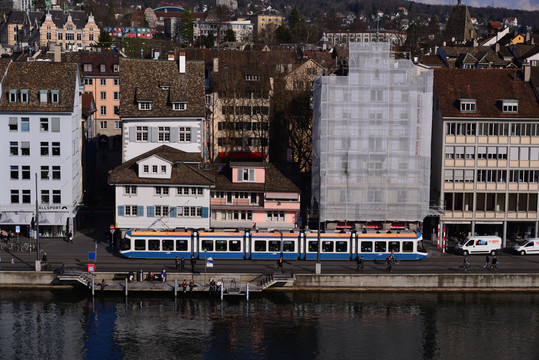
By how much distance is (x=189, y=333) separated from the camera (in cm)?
6656

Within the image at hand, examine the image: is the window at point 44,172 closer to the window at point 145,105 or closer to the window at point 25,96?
the window at point 25,96

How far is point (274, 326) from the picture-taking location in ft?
224

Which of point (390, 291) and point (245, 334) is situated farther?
point (390, 291)

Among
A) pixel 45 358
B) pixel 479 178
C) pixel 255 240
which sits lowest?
pixel 45 358

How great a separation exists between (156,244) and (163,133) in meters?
14.5

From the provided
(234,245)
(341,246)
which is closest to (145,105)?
(234,245)

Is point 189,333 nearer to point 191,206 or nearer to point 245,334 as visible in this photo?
point 245,334

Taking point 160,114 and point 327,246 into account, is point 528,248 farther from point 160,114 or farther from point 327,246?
point 160,114

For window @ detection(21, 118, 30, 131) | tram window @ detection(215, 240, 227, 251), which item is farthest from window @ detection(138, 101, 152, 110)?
tram window @ detection(215, 240, 227, 251)

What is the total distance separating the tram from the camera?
81.8 metres

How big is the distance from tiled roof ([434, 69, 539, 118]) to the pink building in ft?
59.5

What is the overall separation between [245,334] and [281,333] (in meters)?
2.79

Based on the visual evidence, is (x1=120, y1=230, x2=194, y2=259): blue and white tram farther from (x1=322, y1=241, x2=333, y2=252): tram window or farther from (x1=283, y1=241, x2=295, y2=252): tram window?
(x1=322, y1=241, x2=333, y2=252): tram window

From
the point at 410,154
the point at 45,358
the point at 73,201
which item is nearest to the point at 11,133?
the point at 73,201
